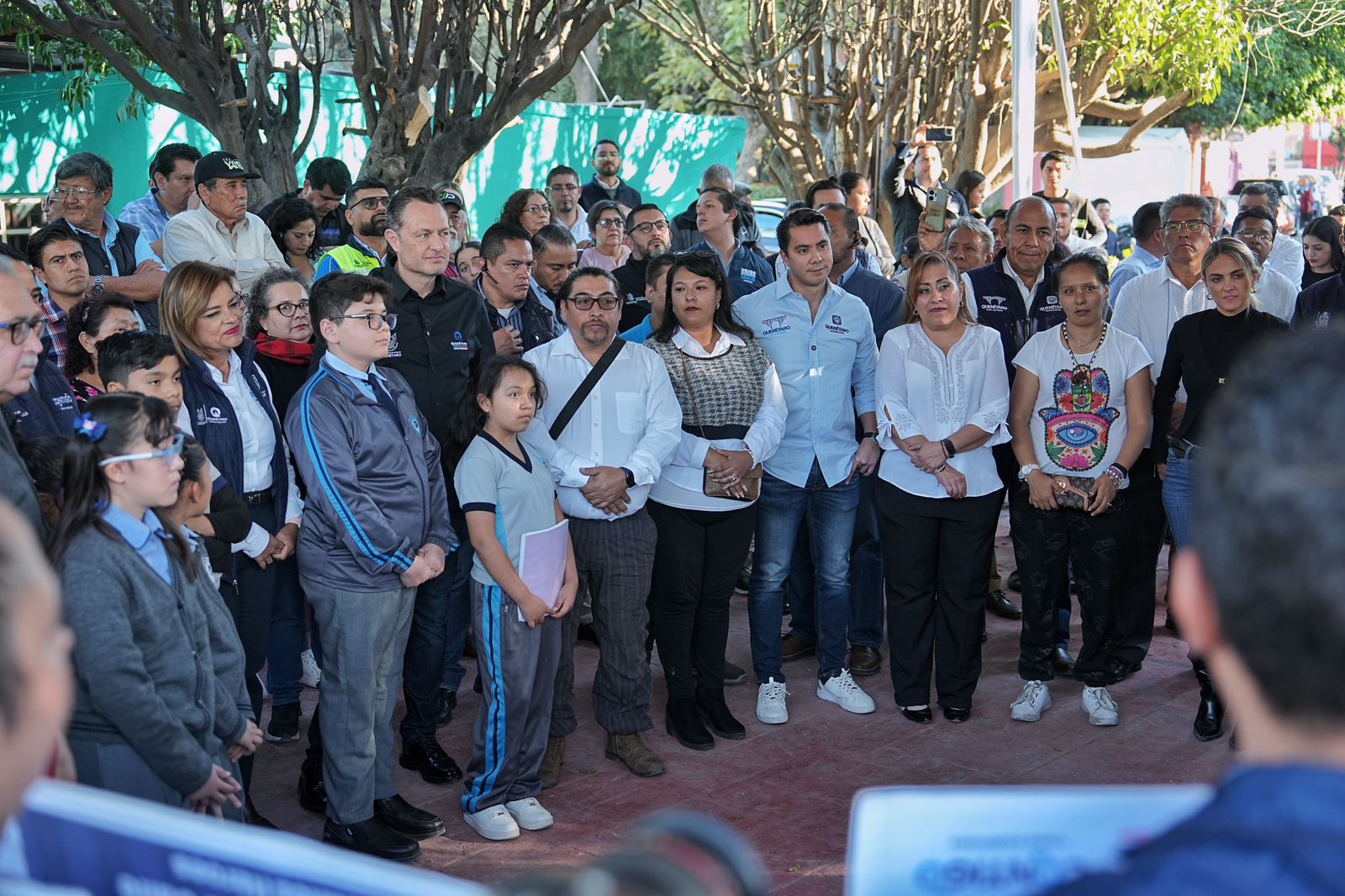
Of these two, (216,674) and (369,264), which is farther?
(369,264)

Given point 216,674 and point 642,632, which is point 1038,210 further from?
point 216,674

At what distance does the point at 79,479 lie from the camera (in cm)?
307

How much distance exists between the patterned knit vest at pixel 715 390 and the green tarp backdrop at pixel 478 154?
7078 millimetres

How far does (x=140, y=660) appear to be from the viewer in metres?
2.98

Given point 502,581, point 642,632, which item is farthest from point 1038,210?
point 502,581

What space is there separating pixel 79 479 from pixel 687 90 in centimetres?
3253

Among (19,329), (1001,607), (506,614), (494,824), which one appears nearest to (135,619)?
(19,329)

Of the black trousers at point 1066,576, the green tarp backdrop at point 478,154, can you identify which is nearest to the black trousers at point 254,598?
the black trousers at point 1066,576

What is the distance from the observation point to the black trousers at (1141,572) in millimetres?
5586

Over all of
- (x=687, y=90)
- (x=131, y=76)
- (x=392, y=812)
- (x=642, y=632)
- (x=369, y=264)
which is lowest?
(x=392, y=812)

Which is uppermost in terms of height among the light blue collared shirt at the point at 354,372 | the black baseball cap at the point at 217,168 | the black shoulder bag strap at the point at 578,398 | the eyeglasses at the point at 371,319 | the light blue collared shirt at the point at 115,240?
the black baseball cap at the point at 217,168

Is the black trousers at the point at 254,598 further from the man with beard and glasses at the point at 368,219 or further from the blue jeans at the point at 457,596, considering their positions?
the man with beard and glasses at the point at 368,219

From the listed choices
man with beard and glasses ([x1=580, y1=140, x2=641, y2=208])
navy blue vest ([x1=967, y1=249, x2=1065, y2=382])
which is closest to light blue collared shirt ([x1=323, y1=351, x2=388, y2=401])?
navy blue vest ([x1=967, y1=249, x2=1065, y2=382])

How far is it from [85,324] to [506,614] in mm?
1757
